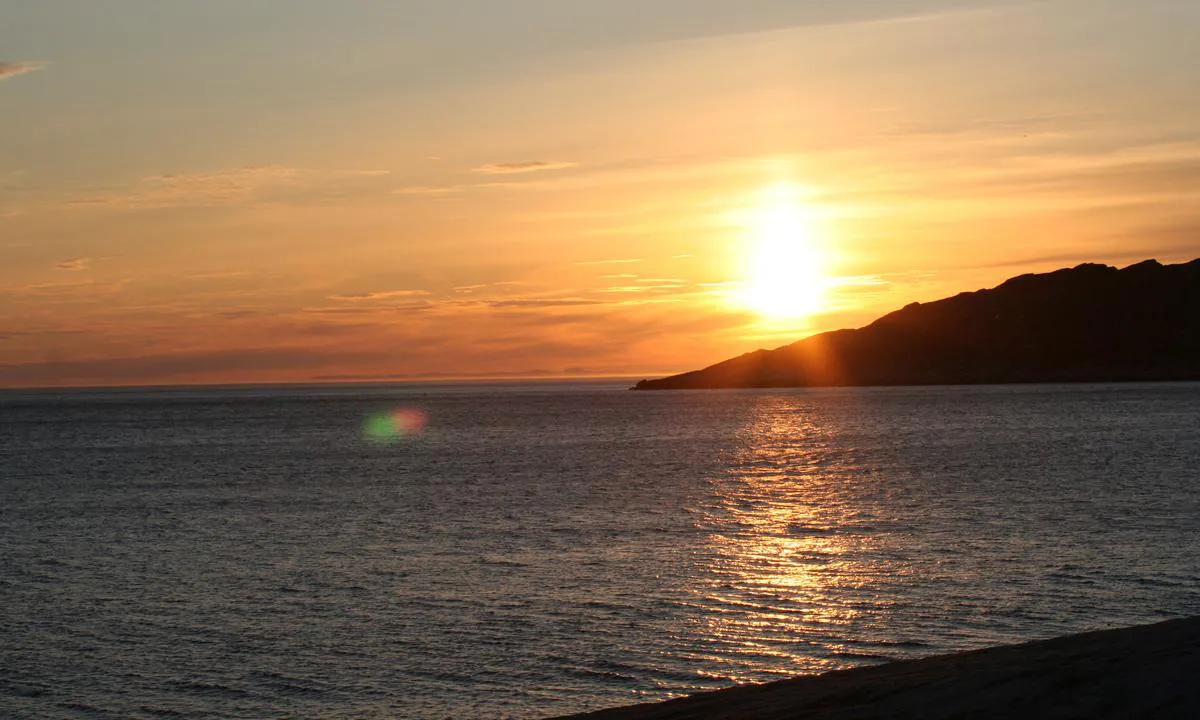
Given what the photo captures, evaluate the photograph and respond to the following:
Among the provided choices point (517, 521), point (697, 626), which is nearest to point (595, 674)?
point (697, 626)

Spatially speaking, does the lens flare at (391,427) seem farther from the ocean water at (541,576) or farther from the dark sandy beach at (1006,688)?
the dark sandy beach at (1006,688)

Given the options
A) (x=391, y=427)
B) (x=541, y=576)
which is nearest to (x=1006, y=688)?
(x=541, y=576)

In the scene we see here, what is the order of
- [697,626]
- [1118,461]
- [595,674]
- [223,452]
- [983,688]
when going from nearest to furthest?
[983,688] < [595,674] < [697,626] < [1118,461] < [223,452]

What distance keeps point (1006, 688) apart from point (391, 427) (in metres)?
127

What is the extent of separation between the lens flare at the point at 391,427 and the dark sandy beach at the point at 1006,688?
287 ft

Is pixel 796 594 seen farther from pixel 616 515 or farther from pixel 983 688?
pixel 616 515

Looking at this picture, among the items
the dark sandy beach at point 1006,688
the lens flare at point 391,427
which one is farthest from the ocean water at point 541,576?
the lens flare at point 391,427

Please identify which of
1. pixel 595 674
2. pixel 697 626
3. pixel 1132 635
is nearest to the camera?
pixel 1132 635

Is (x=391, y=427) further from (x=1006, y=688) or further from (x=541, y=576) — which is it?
(x=1006, y=688)

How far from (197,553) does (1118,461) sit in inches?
1824

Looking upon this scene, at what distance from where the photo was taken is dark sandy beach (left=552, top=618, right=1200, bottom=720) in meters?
12.0

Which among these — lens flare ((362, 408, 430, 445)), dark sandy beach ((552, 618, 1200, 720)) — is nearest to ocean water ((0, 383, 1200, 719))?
dark sandy beach ((552, 618, 1200, 720))

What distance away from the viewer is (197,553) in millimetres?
32562

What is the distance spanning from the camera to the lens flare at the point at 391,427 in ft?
361
